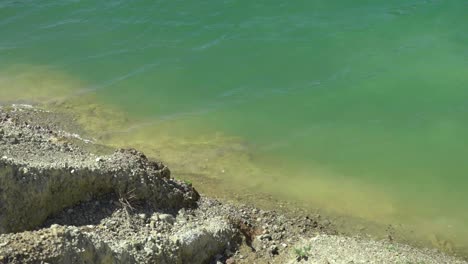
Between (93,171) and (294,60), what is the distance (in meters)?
8.42

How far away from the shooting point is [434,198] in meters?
10.3

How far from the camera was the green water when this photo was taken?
10.8 m

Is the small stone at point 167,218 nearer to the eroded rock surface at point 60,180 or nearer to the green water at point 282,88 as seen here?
the eroded rock surface at point 60,180

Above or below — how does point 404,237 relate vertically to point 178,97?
below

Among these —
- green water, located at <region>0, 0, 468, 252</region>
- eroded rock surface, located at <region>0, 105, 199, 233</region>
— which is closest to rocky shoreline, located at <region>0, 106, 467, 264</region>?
eroded rock surface, located at <region>0, 105, 199, 233</region>

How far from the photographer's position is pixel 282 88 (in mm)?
13664

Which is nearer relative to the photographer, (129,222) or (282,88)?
(129,222)

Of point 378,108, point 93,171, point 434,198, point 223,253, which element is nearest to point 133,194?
point 93,171

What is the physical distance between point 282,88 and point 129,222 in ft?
24.0

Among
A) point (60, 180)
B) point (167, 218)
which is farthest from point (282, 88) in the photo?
point (60, 180)

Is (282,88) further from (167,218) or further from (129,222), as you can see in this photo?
(129,222)

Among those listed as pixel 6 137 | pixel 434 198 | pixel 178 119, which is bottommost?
pixel 434 198

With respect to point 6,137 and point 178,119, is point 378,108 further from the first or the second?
point 6,137

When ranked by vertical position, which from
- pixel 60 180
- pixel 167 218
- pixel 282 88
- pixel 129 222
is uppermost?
pixel 60 180
